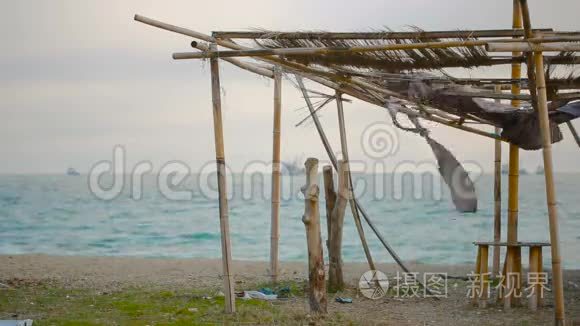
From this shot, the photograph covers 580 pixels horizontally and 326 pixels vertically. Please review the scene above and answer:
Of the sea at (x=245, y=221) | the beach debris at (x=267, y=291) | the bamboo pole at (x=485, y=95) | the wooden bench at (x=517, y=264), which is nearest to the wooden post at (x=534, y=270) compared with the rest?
the wooden bench at (x=517, y=264)

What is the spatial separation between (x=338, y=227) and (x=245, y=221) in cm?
2064

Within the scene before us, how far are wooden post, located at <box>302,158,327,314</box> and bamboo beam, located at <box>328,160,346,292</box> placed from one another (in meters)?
1.26

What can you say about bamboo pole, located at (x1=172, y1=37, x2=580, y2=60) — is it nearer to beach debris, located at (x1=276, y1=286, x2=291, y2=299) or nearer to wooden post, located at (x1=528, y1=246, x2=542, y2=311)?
wooden post, located at (x1=528, y1=246, x2=542, y2=311)

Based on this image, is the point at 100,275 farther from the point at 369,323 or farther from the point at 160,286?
the point at 369,323

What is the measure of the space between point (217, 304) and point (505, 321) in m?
2.55

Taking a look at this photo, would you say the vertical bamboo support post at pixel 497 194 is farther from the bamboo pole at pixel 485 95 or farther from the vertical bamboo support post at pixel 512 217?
the bamboo pole at pixel 485 95

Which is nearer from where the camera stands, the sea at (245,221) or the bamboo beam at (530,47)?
the bamboo beam at (530,47)

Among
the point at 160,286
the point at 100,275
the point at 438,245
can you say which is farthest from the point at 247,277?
the point at 438,245

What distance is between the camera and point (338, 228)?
8.39m

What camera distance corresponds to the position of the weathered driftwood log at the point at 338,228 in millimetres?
8227

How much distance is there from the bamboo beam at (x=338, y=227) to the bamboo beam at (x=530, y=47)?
2.55m

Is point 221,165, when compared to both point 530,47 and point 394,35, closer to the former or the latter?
point 394,35

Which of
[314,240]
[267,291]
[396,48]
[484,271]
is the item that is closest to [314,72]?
[396,48]

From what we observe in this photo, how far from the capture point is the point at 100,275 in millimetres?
10516
